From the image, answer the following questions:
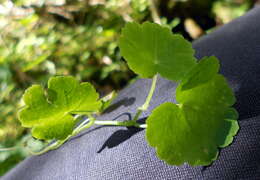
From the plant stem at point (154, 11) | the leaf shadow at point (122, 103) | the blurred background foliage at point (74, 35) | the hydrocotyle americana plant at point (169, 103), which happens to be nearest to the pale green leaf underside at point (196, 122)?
the hydrocotyle americana plant at point (169, 103)

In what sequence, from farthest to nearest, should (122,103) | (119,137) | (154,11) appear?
(154,11), (122,103), (119,137)

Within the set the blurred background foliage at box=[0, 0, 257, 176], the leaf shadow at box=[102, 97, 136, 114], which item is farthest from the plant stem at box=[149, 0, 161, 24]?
the leaf shadow at box=[102, 97, 136, 114]

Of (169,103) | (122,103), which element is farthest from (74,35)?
(169,103)

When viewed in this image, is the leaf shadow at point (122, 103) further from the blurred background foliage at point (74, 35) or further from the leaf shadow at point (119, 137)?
the blurred background foliage at point (74, 35)

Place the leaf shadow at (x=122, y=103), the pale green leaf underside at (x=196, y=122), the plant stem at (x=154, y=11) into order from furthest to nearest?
the plant stem at (x=154, y=11) < the leaf shadow at (x=122, y=103) < the pale green leaf underside at (x=196, y=122)

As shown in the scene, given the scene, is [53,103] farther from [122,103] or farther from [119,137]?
[122,103]

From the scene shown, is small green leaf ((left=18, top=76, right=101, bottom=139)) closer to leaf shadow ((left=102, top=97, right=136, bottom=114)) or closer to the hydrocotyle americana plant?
the hydrocotyle americana plant
